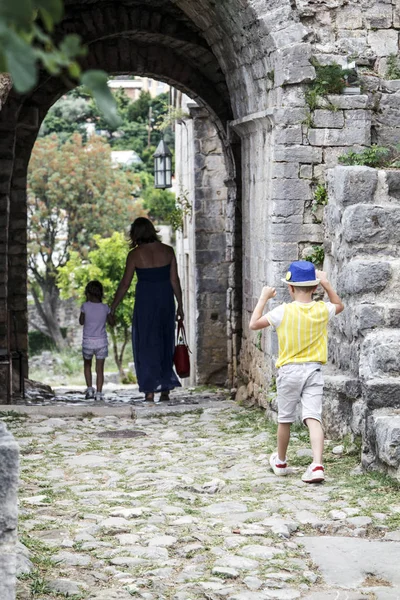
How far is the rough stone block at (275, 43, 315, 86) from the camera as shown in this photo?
24.7 ft

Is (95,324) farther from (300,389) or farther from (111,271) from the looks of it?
(111,271)

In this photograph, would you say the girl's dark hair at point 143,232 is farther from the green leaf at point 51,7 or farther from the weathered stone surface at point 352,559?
the green leaf at point 51,7

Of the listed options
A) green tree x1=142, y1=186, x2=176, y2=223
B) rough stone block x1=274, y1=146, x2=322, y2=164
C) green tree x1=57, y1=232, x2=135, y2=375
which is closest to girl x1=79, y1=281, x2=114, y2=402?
rough stone block x1=274, y1=146, x2=322, y2=164

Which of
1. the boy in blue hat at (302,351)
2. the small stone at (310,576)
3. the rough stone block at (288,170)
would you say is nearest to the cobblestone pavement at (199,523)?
the small stone at (310,576)

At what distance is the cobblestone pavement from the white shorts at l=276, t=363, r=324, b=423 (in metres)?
0.38

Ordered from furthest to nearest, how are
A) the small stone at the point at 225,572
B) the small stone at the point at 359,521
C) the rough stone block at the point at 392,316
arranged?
1. the rough stone block at the point at 392,316
2. the small stone at the point at 359,521
3. the small stone at the point at 225,572

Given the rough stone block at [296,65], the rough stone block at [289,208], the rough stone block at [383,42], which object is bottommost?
the rough stone block at [289,208]

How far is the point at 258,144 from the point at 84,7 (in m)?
3.62

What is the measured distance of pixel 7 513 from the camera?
116 inches

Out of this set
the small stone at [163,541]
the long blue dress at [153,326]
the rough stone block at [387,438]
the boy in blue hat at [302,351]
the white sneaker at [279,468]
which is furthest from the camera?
the long blue dress at [153,326]

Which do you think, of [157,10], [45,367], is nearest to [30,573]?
[157,10]

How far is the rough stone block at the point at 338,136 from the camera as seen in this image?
7605 mm

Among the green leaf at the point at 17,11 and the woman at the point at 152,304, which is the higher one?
the green leaf at the point at 17,11

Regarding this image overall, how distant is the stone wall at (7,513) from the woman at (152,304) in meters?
6.51
